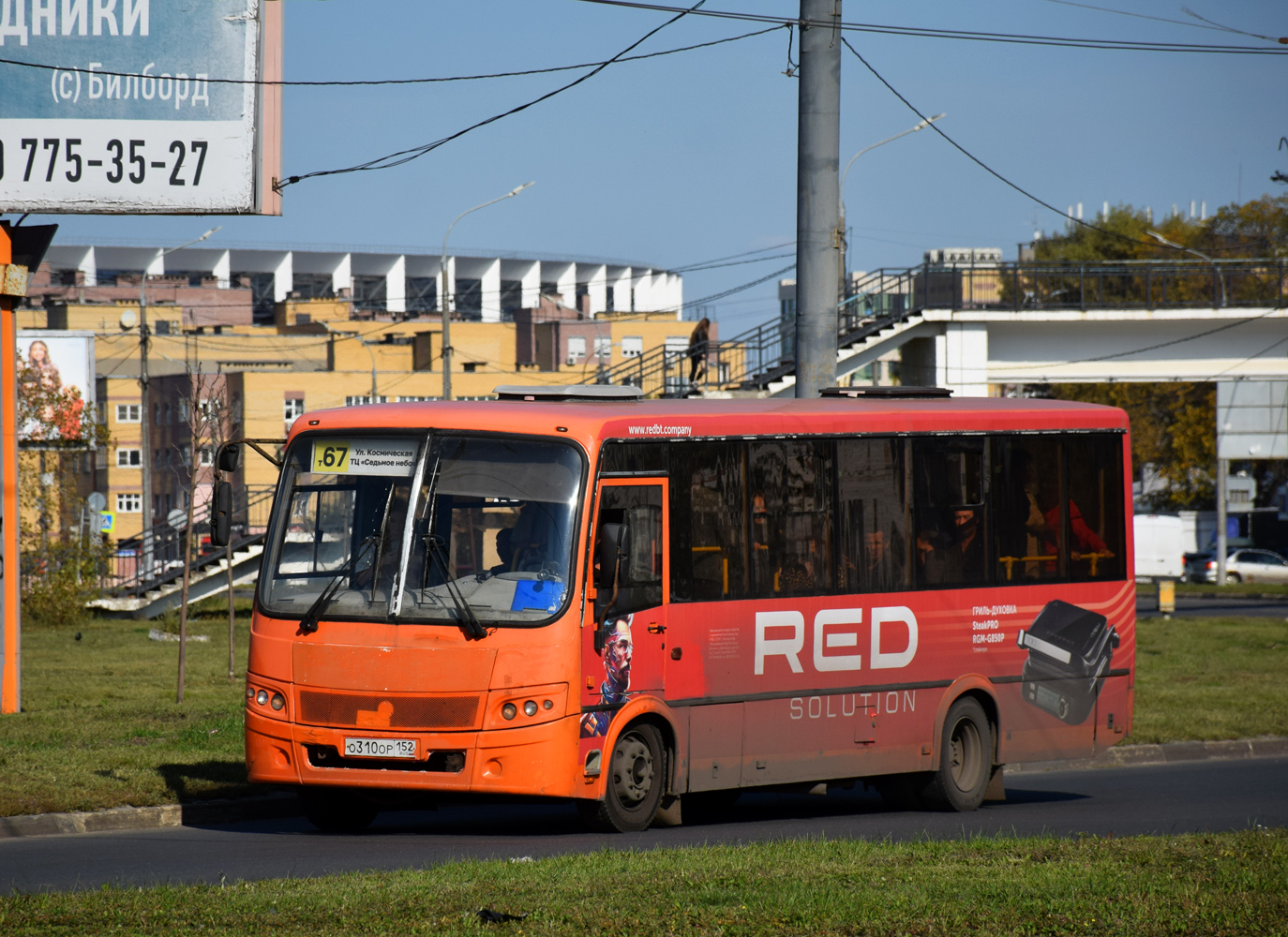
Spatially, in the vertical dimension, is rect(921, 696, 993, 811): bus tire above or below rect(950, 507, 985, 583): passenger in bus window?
below

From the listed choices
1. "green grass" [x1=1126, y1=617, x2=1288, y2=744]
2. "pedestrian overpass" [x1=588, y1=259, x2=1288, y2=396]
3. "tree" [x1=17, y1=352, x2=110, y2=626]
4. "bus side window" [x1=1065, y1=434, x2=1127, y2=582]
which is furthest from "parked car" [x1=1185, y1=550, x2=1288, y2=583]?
"bus side window" [x1=1065, y1=434, x2=1127, y2=582]

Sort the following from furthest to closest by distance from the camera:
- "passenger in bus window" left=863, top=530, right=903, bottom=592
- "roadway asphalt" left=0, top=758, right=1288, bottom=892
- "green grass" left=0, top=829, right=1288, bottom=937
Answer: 1. "passenger in bus window" left=863, top=530, right=903, bottom=592
2. "roadway asphalt" left=0, top=758, right=1288, bottom=892
3. "green grass" left=0, top=829, right=1288, bottom=937

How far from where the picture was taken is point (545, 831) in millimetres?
11664

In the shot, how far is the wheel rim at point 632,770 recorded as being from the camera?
11211 mm

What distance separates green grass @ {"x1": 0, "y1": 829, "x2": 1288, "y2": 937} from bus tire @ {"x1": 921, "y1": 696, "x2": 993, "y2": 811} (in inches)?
163

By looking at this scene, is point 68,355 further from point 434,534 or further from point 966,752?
point 434,534

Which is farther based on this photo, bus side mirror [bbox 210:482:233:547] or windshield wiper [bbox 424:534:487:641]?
bus side mirror [bbox 210:482:233:547]

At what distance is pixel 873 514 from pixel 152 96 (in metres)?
9.32

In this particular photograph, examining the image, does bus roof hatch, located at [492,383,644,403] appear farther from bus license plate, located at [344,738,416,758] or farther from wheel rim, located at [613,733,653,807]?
bus license plate, located at [344,738,416,758]

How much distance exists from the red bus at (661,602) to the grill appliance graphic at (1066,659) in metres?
0.03

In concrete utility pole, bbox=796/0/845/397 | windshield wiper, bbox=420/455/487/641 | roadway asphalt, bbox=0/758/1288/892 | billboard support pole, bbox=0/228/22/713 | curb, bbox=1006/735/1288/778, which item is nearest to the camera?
roadway asphalt, bbox=0/758/1288/892

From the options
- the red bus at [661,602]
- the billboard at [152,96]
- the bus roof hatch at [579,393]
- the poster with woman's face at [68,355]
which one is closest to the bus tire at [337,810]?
the red bus at [661,602]

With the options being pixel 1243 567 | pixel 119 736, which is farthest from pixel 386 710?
pixel 1243 567

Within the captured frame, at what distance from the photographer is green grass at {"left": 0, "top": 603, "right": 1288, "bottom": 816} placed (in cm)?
1265
